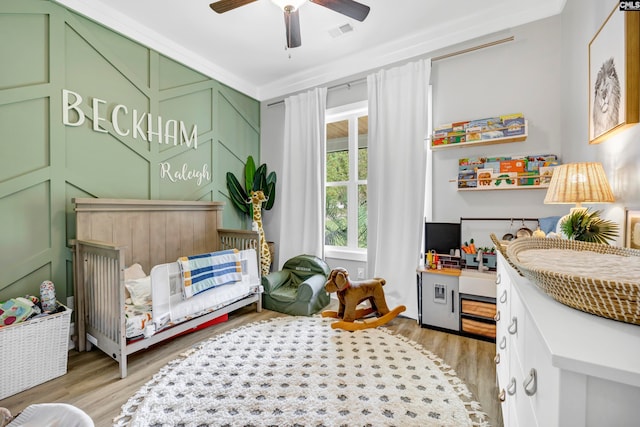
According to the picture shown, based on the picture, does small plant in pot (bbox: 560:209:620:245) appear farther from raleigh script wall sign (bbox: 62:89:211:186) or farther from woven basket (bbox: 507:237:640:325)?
raleigh script wall sign (bbox: 62:89:211:186)

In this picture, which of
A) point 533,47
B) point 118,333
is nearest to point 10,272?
point 118,333

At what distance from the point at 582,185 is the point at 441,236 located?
1.37m

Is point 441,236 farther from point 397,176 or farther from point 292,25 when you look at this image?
point 292,25

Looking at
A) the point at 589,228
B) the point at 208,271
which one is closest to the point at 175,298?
the point at 208,271

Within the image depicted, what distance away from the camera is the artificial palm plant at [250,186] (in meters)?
3.53

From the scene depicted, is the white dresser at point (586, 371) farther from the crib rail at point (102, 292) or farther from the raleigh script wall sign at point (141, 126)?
the raleigh script wall sign at point (141, 126)

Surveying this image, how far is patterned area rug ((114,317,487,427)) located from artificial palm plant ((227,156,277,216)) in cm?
176

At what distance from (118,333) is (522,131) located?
10.8 feet

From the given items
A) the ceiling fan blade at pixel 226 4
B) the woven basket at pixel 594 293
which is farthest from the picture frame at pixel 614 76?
the ceiling fan blade at pixel 226 4

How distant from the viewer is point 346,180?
338 cm

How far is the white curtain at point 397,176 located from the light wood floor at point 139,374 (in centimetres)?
57

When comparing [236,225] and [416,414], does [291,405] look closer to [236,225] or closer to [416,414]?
[416,414]

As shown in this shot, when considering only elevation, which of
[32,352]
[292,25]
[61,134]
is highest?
[292,25]

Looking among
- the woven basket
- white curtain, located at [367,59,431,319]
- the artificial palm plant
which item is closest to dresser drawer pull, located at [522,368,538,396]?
the woven basket
